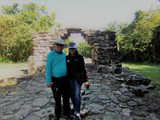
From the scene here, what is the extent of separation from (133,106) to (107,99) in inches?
27.6

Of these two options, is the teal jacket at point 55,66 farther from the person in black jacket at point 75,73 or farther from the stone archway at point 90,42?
the stone archway at point 90,42

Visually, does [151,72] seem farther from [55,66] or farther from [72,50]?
[55,66]

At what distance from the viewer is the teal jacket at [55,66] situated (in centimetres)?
349

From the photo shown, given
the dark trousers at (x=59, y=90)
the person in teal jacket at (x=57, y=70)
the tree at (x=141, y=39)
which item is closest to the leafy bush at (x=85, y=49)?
the tree at (x=141, y=39)

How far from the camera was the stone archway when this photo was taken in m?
9.59

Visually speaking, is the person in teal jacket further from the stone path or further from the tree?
the tree

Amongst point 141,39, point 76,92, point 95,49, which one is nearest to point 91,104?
→ point 76,92

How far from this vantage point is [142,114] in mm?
→ 4352

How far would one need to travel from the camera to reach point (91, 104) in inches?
189

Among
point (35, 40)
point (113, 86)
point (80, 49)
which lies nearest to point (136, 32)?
point (80, 49)

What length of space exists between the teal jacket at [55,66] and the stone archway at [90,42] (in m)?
5.82

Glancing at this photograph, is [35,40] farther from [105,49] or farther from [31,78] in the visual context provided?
[105,49]

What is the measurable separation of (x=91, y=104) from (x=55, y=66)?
178 centimetres

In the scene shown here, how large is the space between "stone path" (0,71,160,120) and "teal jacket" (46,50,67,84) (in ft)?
3.55
